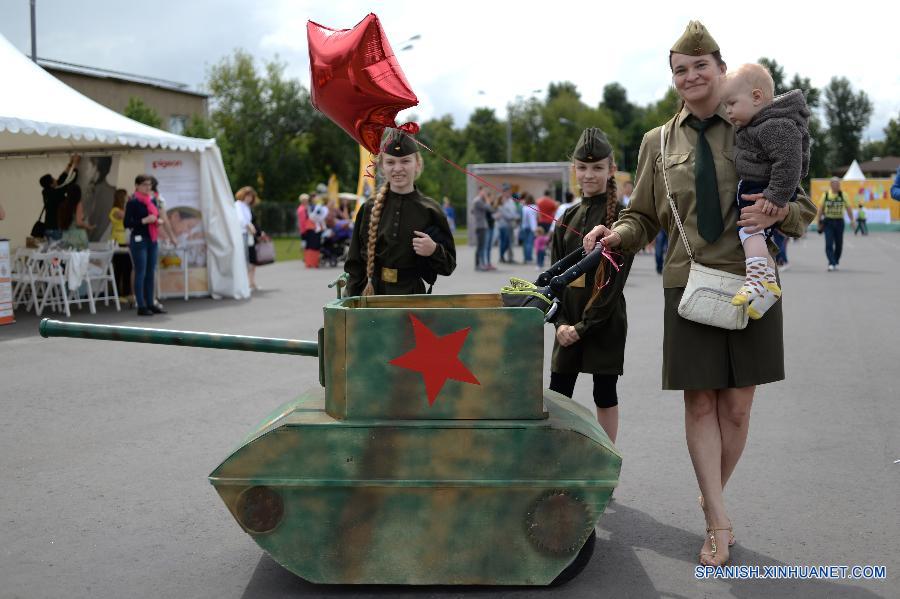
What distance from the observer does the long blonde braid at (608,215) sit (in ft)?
14.1

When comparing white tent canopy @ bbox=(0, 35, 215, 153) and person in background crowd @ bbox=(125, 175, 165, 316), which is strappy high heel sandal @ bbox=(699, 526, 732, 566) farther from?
person in background crowd @ bbox=(125, 175, 165, 316)

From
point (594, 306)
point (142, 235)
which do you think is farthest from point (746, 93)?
point (142, 235)

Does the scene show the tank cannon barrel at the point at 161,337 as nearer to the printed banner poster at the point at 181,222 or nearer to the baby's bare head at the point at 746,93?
the baby's bare head at the point at 746,93

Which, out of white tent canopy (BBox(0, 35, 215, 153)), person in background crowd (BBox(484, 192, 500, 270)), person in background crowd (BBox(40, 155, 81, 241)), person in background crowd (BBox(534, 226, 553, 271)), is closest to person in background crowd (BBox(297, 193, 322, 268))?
person in background crowd (BBox(484, 192, 500, 270))

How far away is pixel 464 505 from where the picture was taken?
10.8 feet

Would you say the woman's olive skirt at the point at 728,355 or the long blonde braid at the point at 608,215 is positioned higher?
the long blonde braid at the point at 608,215

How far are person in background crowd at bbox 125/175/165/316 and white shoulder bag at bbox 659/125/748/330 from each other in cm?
1037

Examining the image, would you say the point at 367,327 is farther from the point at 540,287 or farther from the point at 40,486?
the point at 40,486

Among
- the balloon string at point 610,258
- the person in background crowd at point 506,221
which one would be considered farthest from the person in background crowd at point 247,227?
the balloon string at point 610,258

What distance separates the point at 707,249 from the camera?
3566mm

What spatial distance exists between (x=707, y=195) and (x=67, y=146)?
44.8ft

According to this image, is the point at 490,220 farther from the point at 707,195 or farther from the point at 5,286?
the point at 707,195

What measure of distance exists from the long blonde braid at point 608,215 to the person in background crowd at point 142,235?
372 inches

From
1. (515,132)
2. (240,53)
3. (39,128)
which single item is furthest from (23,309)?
(515,132)
